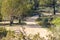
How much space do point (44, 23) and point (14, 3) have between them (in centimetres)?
428

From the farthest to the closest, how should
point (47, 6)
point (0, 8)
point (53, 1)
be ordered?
point (47, 6)
point (53, 1)
point (0, 8)

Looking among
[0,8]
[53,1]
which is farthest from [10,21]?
[53,1]

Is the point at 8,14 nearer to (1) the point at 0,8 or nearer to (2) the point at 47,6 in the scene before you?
(1) the point at 0,8

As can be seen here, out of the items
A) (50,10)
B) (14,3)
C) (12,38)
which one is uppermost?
(12,38)

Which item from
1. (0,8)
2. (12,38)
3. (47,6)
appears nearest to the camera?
(12,38)

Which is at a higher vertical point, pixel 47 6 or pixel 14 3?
A: pixel 14 3

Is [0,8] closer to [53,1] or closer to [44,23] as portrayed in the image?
[44,23]

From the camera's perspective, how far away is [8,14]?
26344 millimetres

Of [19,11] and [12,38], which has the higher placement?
[12,38]

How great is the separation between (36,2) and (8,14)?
14233mm

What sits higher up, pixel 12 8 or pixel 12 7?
pixel 12 7

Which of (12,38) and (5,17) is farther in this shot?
(5,17)

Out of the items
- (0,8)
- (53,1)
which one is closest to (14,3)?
(0,8)

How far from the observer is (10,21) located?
2698cm
